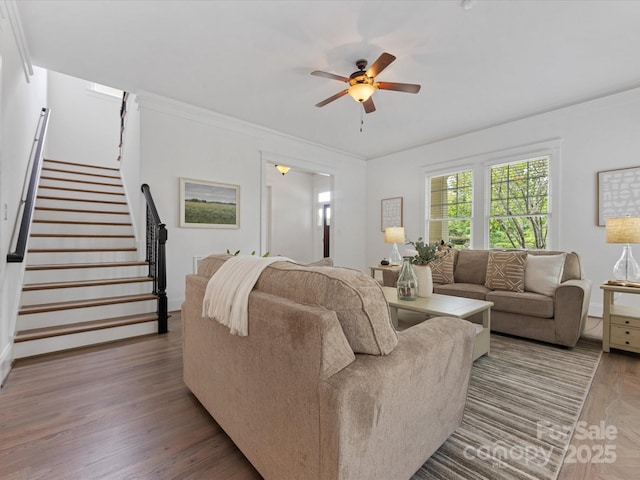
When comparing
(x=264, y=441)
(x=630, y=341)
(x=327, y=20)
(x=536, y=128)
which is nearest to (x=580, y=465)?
(x=264, y=441)

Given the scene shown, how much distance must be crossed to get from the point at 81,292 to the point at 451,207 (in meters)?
5.56

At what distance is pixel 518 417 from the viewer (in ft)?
5.73

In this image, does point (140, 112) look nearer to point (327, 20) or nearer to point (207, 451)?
point (327, 20)

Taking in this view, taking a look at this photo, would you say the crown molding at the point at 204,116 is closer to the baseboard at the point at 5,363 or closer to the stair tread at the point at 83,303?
the stair tread at the point at 83,303

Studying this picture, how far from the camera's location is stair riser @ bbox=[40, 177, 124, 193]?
176 inches

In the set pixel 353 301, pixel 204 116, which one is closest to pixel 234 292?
pixel 353 301

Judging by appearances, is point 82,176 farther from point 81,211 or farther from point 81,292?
point 81,292

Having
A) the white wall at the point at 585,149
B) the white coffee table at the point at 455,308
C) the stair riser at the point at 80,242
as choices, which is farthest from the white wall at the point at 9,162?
the white wall at the point at 585,149

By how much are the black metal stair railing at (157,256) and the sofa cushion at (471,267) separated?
12.0 ft

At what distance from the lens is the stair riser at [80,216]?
3829 mm

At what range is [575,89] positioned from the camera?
3.65m

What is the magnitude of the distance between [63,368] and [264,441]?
214cm

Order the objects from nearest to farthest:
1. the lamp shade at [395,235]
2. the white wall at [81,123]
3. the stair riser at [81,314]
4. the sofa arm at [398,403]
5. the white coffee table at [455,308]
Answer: the sofa arm at [398,403], the white coffee table at [455,308], the stair riser at [81,314], the lamp shade at [395,235], the white wall at [81,123]

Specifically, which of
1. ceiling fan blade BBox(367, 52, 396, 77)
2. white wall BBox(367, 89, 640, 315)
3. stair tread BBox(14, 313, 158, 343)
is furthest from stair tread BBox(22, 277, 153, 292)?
white wall BBox(367, 89, 640, 315)
